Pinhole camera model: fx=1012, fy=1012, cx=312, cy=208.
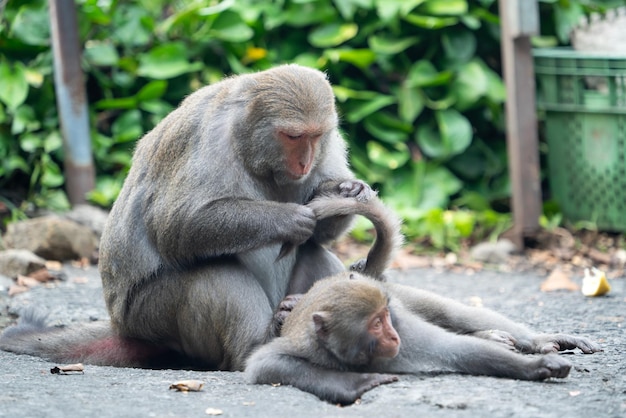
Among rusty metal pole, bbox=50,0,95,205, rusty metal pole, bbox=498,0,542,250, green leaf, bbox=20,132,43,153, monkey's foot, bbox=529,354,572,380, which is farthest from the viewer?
green leaf, bbox=20,132,43,153

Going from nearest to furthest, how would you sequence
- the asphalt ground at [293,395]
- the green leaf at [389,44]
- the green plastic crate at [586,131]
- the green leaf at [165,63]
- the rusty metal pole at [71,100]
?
the asphalt ground at [293,395], the rusty metal pole at [71,100], the green plastic crate at [586,131], the green leaf at [165,63], the green leaf at [389,44]

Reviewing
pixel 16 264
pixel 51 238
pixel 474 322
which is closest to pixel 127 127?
pixel 51 238

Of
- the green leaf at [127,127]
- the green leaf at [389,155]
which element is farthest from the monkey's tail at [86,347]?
the green leaf at [389,155]

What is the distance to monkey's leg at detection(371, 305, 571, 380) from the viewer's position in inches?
188

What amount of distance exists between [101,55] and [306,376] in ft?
21.6

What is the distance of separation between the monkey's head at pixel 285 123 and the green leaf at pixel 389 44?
5.63 metres

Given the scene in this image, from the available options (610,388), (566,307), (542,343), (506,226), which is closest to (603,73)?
(506,226)

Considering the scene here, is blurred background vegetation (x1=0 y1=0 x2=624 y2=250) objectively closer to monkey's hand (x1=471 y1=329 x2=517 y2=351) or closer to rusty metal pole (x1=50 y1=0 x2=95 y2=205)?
rusty metal pole (x1=50 y1=0 x2=95 y2=205)

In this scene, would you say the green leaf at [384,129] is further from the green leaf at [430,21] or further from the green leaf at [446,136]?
the green leaf at [430,21]

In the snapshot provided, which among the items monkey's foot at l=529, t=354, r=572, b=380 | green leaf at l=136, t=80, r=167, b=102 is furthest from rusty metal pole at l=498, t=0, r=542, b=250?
monkey's foot at l=529, t=354, r=572, b=380

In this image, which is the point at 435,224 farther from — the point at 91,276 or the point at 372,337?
the point at 372,337

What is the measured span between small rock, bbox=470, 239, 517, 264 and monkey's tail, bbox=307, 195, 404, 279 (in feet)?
13.2

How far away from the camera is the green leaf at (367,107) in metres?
10.8

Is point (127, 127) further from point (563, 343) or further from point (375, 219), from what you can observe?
point (563, 343)
